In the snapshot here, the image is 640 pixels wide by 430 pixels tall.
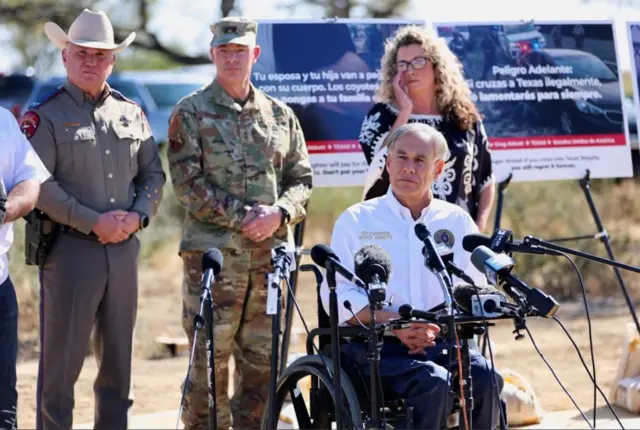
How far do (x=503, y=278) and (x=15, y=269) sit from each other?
8.04 metres

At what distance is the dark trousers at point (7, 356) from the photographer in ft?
15.1

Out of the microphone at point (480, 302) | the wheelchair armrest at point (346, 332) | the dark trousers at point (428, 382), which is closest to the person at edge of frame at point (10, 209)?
the wheelchair armrest at point (346, 332)

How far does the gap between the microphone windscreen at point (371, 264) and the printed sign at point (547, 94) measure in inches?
128

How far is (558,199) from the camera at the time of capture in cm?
1363

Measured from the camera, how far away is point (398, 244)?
4.63m

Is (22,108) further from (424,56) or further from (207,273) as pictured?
(207,273)

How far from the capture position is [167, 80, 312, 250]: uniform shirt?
567cm

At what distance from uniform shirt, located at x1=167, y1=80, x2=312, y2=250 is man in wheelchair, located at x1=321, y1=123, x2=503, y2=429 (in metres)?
1.11

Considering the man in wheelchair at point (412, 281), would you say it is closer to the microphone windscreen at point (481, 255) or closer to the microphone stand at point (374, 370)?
the microphone stand at point (374, 370)

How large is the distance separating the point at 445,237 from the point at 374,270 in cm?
100

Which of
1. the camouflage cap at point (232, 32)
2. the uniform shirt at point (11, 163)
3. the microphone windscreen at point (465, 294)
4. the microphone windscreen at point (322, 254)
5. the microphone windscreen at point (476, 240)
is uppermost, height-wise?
A: the camouflage cap at point (232, 32)

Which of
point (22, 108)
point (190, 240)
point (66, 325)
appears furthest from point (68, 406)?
point (22, 108)

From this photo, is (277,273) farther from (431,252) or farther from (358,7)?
(358,7)

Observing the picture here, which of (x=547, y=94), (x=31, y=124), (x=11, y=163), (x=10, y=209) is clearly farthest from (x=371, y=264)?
(x=547, y=94)
